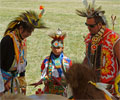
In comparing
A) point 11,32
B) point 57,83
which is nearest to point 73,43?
point 57,83

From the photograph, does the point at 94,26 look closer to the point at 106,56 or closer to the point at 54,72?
the point at 106,56

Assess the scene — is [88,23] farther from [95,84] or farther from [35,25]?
[95,84]

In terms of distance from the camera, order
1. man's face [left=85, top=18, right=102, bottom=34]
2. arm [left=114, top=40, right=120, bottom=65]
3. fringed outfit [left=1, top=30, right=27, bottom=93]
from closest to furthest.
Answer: arm [left=114, top=40, right=120, bottom=65]
fringed outfit [left=1, top=30, right=27, bottom=93]
man's face [left=85, top=18, right=102, bottom=34]

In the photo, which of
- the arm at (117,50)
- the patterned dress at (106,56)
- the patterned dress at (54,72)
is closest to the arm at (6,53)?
the patterned dress at (54,72)

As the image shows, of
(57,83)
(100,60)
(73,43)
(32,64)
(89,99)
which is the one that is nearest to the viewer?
(89,99)

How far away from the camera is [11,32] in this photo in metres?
3.55

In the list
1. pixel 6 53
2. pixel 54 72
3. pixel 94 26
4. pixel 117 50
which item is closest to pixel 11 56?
pixel 6 53

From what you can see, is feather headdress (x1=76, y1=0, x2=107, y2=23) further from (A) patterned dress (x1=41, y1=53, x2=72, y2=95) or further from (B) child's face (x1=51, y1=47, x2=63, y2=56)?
(A) patterned dress (x1=41, y1=53, x2=72, y2=95)

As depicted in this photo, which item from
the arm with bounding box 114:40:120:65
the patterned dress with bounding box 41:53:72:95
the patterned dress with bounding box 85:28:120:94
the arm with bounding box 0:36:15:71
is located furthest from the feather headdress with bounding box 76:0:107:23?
the arm with bounding box 0:36:15:71

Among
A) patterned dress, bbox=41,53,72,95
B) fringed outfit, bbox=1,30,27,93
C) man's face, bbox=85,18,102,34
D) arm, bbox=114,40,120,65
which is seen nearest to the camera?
arm, bbox=114,40,120,65

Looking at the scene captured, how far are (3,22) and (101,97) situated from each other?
14163mm

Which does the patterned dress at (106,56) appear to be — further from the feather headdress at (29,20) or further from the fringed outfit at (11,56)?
the fringed outfit at (11,56)

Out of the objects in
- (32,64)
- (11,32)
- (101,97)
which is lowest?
(32,64)

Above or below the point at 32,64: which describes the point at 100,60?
above
